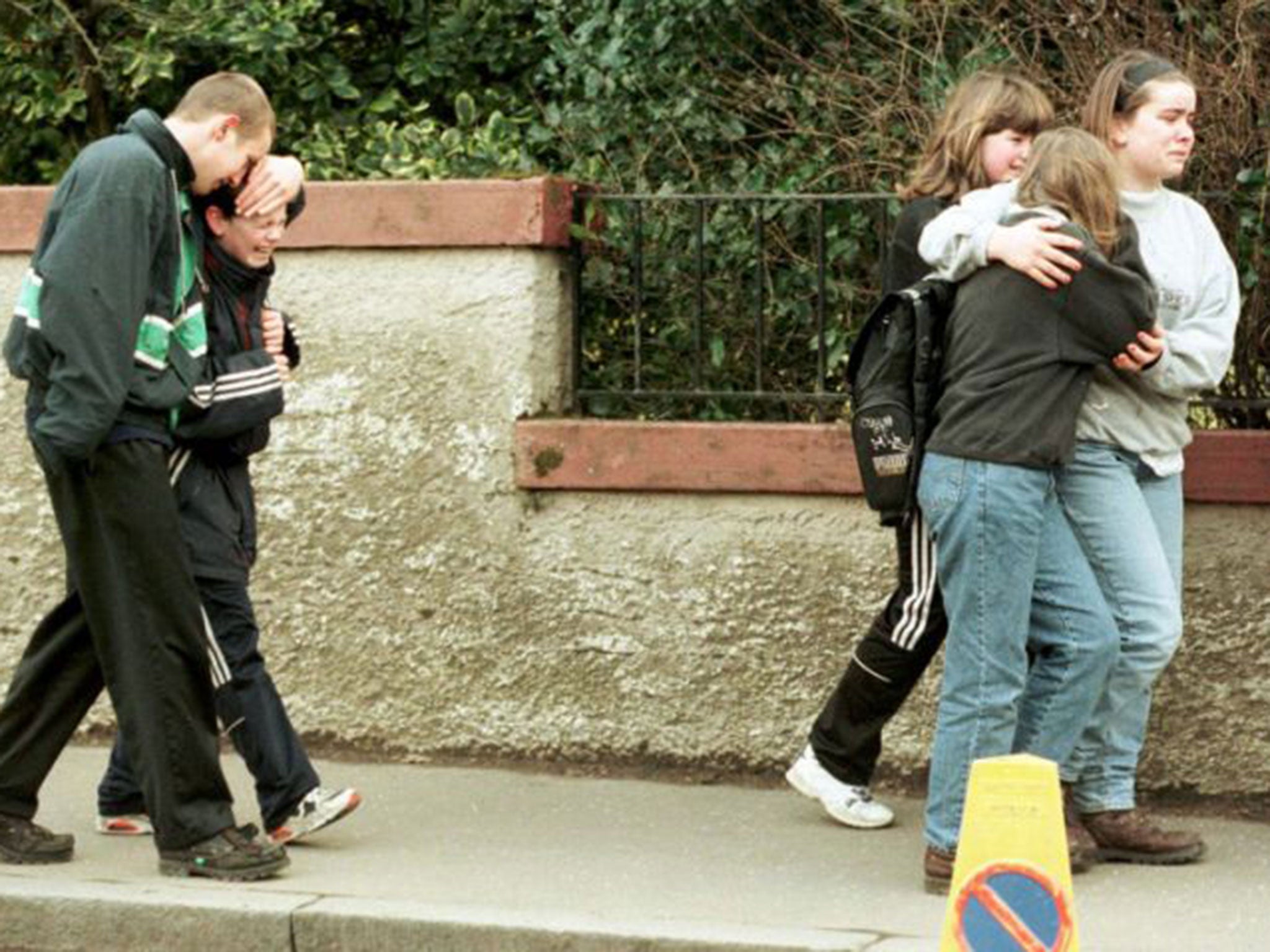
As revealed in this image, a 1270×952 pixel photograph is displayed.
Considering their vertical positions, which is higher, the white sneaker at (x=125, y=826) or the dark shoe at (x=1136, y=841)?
the dark shoe at (x=1136, y=841)

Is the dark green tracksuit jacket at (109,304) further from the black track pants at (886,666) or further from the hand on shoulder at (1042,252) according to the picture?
the hand on shoulder at (1042,252)

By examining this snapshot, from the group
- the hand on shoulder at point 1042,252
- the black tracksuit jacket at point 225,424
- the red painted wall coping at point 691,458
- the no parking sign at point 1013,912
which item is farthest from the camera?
the red painted wall coping at point 691,458

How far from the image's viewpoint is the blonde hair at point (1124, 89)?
20.5 ft

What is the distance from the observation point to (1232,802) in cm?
698

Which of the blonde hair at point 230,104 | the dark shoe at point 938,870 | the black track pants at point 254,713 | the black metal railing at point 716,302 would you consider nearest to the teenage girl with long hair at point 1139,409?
the dark shoe at point 938,870

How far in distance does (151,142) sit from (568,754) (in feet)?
7.52

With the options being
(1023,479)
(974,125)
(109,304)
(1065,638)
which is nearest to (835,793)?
(1065,638)

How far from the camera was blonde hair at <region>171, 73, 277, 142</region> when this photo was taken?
6.17 m

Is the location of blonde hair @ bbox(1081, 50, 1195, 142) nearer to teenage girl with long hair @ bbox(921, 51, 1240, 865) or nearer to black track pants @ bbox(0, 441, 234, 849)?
teenage girl with long hair @ bbox(921, 51, 1240, 865)

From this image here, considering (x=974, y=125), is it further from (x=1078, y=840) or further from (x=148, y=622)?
(x=148, y=622)

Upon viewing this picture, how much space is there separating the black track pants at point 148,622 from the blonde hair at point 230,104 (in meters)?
0.75

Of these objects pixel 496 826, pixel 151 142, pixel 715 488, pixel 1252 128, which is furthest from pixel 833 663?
pixel 151 142

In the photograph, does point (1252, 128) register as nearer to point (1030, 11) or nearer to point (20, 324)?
point (1030, 11)

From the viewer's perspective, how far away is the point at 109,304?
19.3 ft
